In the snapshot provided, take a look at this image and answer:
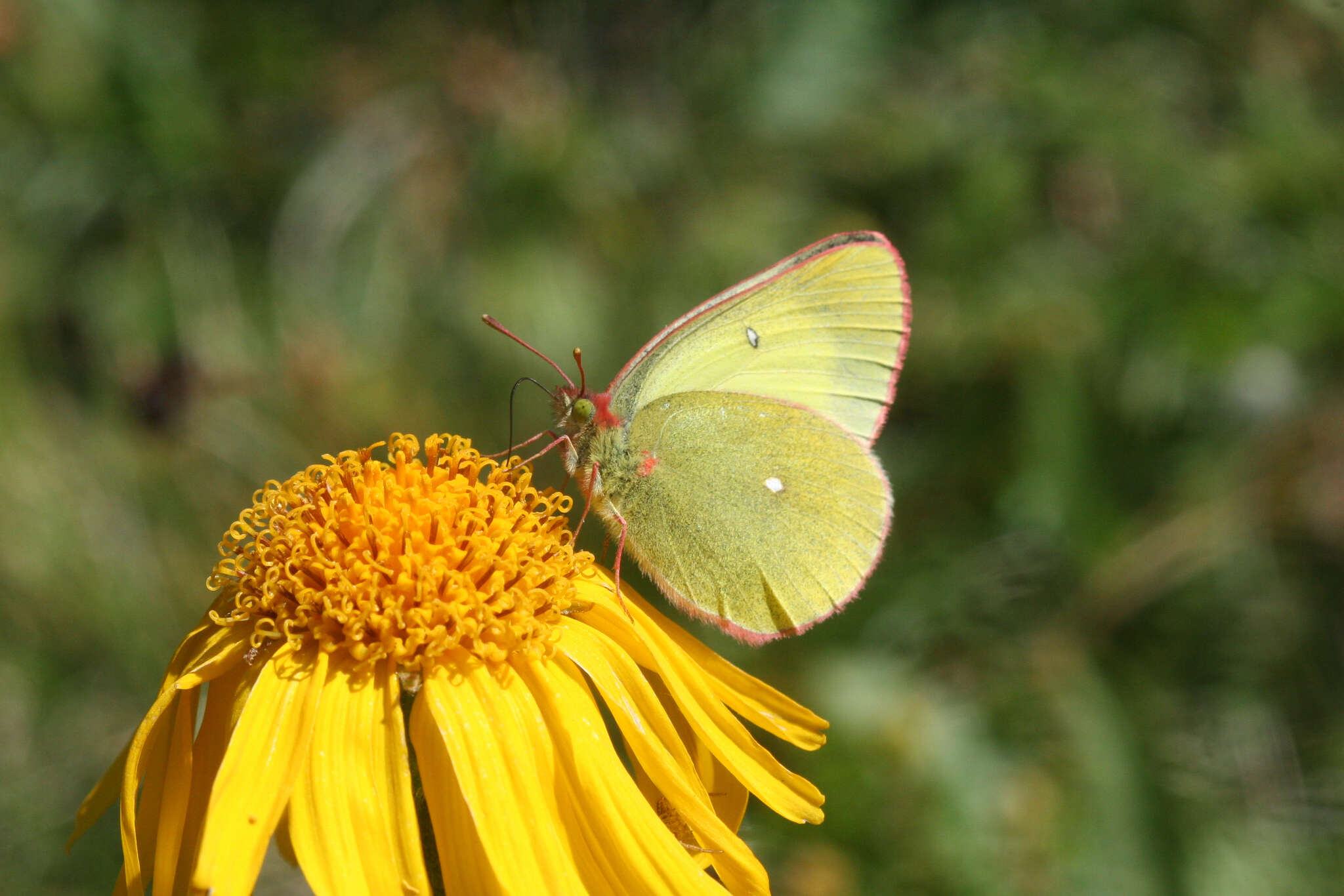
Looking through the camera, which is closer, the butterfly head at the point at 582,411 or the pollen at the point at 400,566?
the pollen at the point at 400,566

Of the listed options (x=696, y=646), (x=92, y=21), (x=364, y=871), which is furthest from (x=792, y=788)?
(x=92, y=21)

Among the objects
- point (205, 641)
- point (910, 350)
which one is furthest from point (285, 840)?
point (910, 350)

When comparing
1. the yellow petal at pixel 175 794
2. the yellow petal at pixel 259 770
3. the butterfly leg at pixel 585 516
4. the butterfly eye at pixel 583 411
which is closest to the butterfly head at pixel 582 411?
the butterfly eye at pixel 583 411

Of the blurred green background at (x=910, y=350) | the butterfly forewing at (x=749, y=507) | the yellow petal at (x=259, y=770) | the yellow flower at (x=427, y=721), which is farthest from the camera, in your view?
the blurred green background at (x=910, y=350)

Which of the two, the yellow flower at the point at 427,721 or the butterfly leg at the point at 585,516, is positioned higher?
the butterfly leg at the point at 585,516

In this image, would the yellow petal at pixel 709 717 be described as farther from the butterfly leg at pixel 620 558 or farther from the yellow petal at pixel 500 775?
the yellow petal at pixel 500 775

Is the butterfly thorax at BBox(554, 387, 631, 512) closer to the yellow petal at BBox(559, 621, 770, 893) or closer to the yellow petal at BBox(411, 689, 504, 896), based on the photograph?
the yellow petal at BBox(559, 621, 770, 893)

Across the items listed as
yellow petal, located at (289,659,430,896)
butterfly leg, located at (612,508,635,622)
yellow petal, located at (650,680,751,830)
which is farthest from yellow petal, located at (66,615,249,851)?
yellow petal, located at (650,680,751,830)
